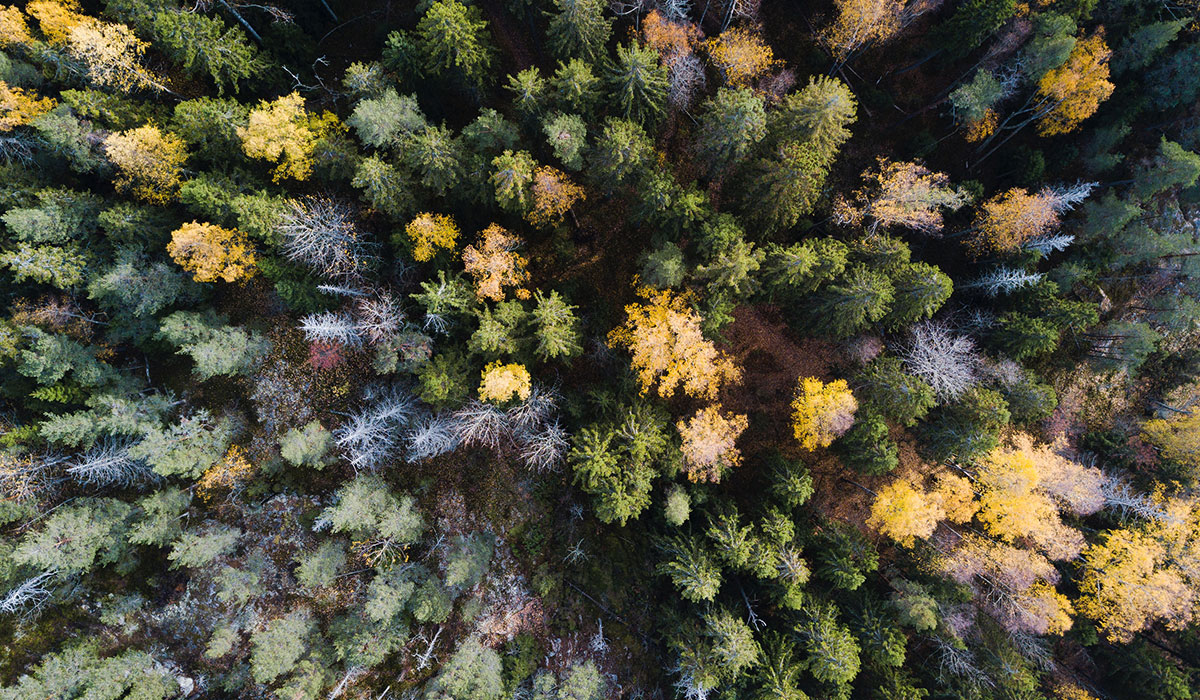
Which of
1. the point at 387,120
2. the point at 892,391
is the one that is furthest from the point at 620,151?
the point at 892,391

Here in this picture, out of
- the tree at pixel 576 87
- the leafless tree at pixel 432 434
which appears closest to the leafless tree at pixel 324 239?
the leafless tree at pixel 432 434

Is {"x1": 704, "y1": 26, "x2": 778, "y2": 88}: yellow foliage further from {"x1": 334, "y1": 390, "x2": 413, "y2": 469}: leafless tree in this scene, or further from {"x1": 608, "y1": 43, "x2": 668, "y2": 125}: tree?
{"x1": 334, "y1": 390, "x2": 413, "y2": 469}: leafless tree

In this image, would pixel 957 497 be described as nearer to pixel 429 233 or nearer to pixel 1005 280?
pixel 1005 280

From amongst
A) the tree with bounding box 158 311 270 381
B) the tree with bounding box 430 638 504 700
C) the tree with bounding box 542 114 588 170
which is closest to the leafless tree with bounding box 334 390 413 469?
the tree with bounding box 158 311 270 381

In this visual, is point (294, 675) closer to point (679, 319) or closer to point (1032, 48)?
point (679, 319)

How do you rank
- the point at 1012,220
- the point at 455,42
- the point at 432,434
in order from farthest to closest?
Result: the point at 1012,220, the point at 432,434, the point at 455,42

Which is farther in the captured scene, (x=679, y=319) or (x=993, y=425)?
(x=993, y=425)

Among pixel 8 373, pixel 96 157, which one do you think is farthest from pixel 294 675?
pixel 96 157
